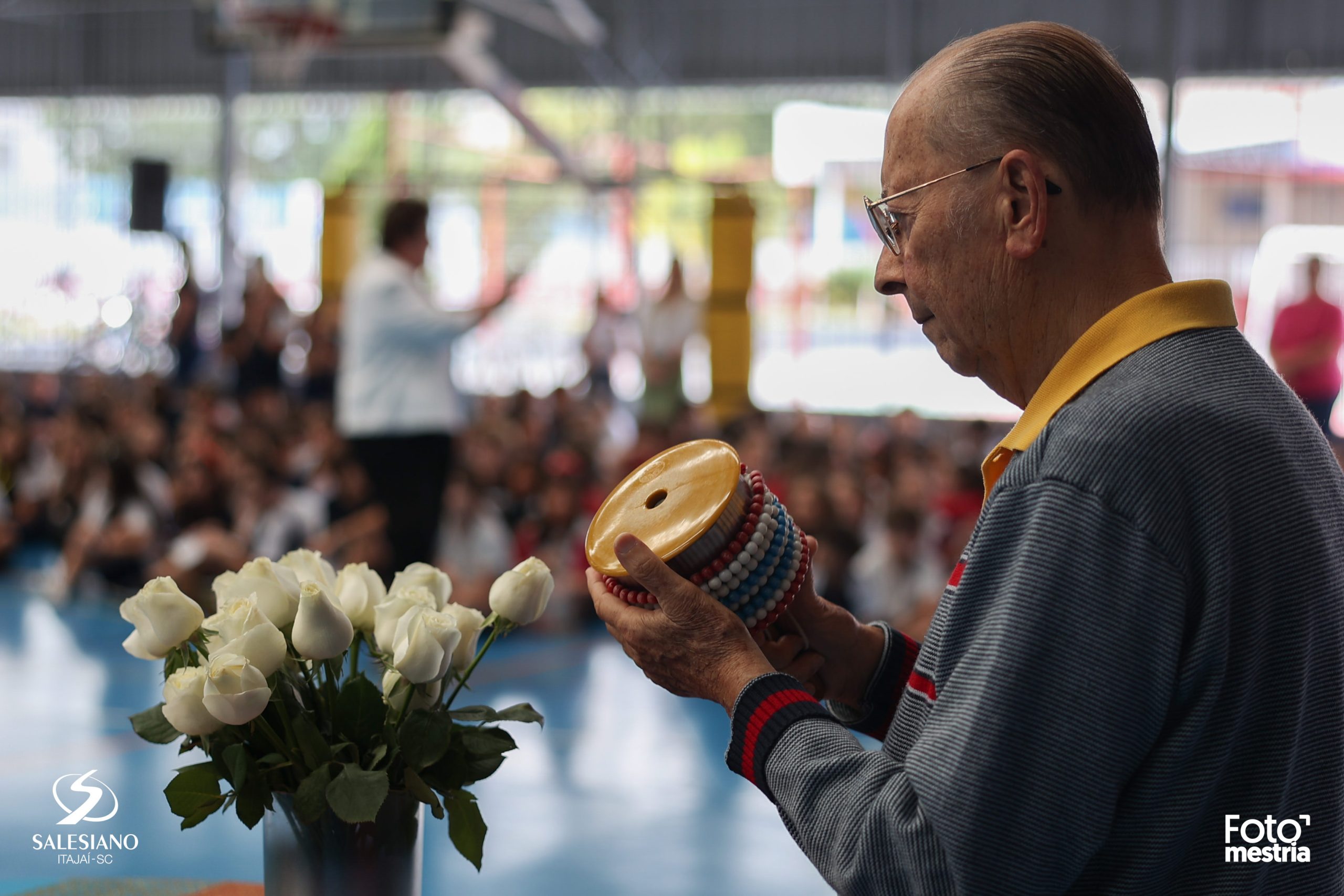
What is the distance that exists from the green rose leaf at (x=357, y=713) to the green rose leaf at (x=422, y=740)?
34mm

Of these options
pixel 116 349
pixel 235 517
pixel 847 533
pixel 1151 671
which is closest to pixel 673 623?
pixel 1151 671

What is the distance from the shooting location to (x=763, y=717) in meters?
1.04

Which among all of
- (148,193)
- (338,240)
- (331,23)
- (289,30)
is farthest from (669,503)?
(148,193)

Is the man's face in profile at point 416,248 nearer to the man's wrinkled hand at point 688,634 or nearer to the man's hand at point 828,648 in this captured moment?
the man's hand at point 828,648

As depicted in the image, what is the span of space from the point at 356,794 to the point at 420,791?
7cm

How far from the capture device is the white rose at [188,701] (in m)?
1.04

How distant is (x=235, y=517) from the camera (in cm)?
633

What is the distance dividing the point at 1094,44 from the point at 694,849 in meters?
2.21

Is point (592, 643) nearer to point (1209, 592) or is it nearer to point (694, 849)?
point (694, 849)

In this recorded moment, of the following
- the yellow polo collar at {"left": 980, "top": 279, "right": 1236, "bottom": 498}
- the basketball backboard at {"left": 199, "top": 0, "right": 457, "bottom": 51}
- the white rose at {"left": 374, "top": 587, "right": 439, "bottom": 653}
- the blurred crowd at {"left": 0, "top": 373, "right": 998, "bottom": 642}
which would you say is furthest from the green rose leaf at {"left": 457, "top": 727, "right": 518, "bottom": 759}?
the basketball backboard at {"left": 199, "top": 0, "right": 457, "bottom": 51}

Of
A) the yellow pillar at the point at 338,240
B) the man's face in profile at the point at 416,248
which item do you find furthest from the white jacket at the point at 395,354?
the yellow pillar at the point at 338,240

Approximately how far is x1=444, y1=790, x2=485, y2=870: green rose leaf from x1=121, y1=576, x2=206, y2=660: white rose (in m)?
0.26

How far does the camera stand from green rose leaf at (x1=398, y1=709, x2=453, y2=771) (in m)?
1.11

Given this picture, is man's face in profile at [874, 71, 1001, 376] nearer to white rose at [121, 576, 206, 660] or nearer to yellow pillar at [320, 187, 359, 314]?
white rose at [121, 576, 206, 660]
